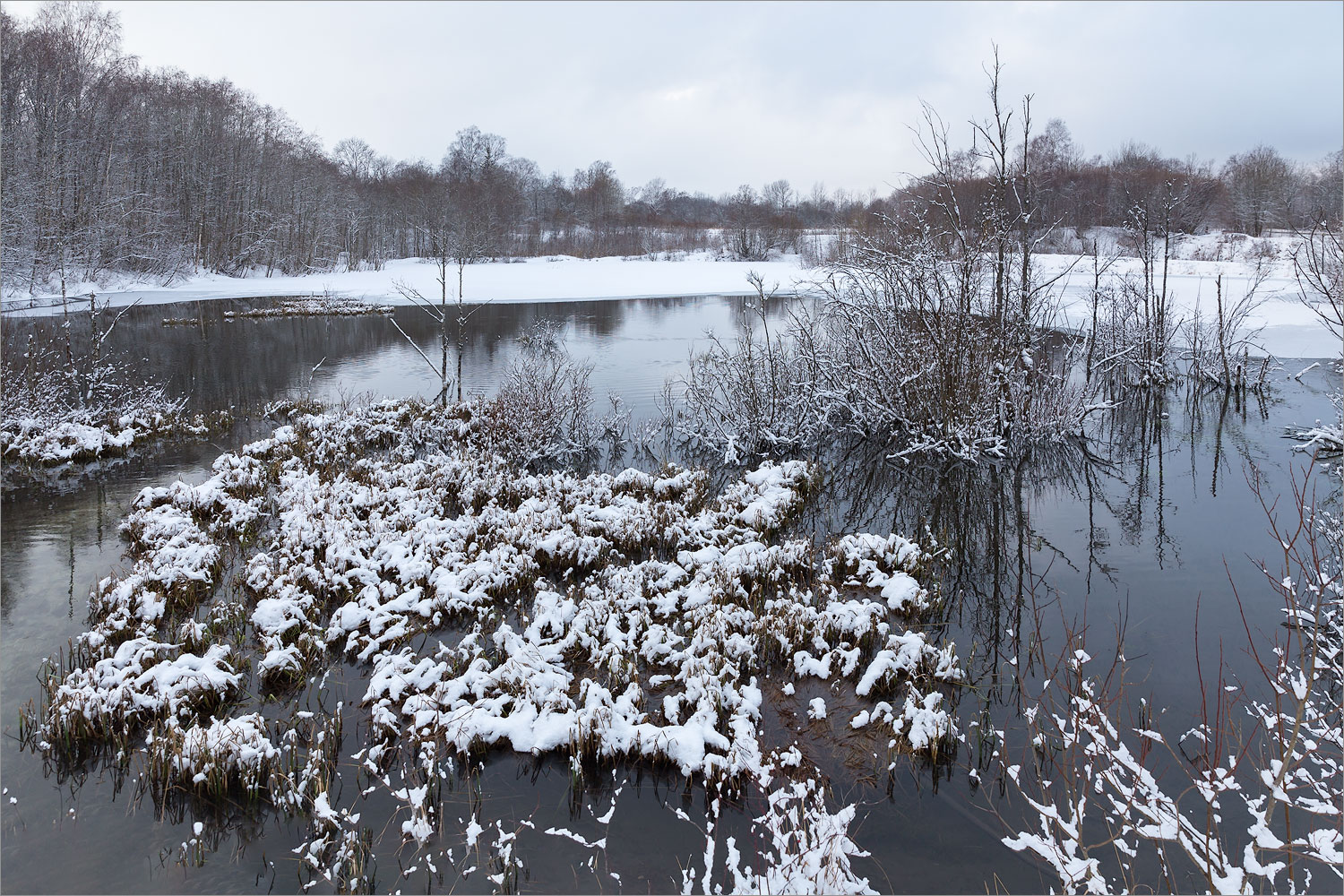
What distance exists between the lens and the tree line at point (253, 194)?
102 feet

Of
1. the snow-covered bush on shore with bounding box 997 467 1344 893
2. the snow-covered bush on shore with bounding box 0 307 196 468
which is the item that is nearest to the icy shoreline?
the snow-covered bush on shore with bounding box 0 307 196 468

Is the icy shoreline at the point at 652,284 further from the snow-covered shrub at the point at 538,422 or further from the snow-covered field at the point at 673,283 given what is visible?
the snow-covered shrub at the point at 538,422

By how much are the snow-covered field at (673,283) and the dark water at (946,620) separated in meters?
6.08

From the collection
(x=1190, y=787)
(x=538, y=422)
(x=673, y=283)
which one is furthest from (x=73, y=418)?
(x=673, y=283)

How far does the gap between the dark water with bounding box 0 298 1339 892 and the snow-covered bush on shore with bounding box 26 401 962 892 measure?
0.18 metres

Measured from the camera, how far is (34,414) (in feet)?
34.8

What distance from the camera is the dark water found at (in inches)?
143

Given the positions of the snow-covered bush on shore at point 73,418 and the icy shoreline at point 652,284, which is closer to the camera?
the snow-covered bush on shore at point 73,418

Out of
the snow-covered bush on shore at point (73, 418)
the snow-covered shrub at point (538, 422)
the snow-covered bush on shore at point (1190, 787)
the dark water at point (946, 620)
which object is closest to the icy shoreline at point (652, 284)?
the dark water at point (946, 620)

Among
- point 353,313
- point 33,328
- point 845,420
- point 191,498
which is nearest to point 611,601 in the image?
point 191,498

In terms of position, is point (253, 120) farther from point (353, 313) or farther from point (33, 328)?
point (33, 328)

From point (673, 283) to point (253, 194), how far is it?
25.3m

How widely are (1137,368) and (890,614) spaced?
1222 cm

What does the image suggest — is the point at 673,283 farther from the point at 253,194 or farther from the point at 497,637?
the point at 497,637
